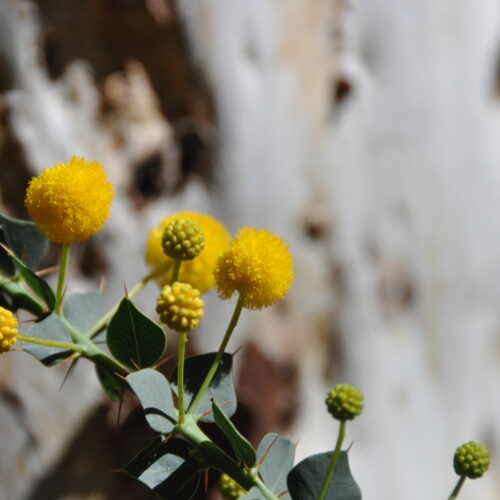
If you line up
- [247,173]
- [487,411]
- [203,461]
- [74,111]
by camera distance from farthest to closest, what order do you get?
[487,411]
[247,173]
[74,111]
[203,461]

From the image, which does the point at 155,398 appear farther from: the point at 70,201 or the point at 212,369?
the point at 70,201

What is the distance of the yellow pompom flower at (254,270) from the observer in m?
0.53

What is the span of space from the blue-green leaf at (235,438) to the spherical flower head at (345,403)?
74 millimetres

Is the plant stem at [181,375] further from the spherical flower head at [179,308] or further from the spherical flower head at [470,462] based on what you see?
the spherical flower head at [470,462]

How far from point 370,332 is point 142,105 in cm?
98

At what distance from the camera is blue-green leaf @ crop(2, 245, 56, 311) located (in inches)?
21.8

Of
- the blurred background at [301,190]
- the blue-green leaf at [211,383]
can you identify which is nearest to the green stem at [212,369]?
the blue-green leaf at [211,383]

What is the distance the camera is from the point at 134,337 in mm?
517

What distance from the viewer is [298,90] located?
2.13m

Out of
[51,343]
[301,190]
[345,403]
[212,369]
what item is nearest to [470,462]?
[345,403]

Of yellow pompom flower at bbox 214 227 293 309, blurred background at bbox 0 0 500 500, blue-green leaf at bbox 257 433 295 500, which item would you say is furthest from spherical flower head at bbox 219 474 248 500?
blurred background at bbox 0 0 500 500

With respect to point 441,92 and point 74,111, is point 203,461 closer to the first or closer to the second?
point 74,111

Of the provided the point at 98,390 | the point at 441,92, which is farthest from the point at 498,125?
the point at 98,390

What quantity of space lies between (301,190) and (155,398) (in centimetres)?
169
